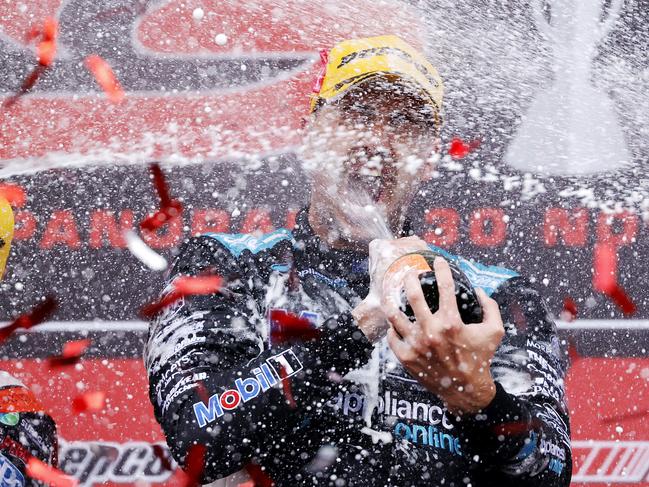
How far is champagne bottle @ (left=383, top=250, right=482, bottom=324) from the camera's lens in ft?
3.07

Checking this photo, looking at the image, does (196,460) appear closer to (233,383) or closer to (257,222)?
(233,383)

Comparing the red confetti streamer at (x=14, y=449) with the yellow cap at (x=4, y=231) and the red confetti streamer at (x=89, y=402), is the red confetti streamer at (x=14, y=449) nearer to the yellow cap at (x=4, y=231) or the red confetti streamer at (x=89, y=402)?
the yellow cap at (x=4, y=231)

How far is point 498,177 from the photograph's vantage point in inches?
79.3

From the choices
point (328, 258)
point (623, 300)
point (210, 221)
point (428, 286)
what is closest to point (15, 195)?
point (210, 221)

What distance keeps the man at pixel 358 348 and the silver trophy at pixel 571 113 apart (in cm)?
62

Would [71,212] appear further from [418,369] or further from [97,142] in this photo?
[418,369]

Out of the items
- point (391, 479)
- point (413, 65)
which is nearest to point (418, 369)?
point (391, 479)

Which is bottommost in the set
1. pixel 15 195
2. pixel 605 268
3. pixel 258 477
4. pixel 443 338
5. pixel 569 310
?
pixel 569 310

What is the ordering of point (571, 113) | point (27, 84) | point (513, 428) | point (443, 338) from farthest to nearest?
point (571, 113)
point (27, 84)
point (513, 428)
point (443, 338)

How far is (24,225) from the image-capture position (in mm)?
1935

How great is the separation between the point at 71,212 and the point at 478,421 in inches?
51.3

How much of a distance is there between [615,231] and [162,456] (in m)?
1.32

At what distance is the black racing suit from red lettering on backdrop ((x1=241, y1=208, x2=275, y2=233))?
0.59m

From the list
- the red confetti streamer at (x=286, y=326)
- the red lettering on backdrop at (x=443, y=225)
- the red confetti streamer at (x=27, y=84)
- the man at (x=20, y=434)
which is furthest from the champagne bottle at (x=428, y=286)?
the red confetti streamer at (x=27, y=84)
